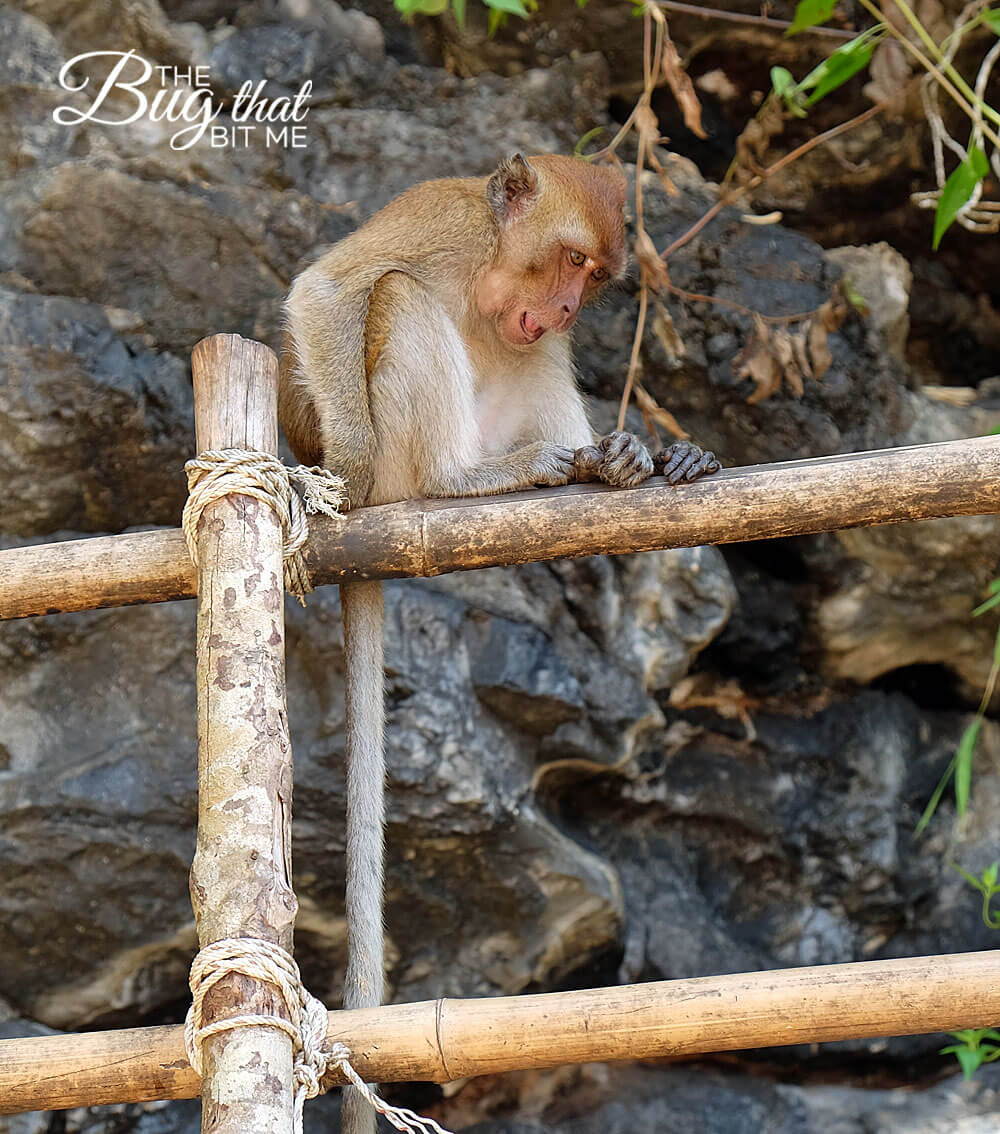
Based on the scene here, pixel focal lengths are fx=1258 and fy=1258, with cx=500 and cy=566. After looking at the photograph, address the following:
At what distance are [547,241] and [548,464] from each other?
22.6 inches

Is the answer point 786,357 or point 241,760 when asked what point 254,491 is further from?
point 786,357

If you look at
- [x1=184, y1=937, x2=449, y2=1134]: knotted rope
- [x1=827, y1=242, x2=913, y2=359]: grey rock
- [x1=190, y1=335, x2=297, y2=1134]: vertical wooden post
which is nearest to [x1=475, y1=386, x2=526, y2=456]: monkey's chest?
[x1=190, y1=335, x2=297, y2=1134]: vertical wooden post

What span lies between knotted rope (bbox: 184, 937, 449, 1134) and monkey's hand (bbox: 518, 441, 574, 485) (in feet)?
4.36

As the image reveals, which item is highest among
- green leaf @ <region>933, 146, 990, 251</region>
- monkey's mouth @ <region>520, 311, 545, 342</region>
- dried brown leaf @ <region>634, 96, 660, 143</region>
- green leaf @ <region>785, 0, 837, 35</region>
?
green leaf @ <region>785, 0, 837, 35</region>

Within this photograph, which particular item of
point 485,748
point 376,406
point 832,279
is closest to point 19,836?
point 485,748

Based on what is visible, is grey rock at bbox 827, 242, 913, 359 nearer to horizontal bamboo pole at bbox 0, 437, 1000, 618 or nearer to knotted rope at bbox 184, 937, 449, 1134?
horizontal bamboo pole at bbox 0, 437, 1000, 618

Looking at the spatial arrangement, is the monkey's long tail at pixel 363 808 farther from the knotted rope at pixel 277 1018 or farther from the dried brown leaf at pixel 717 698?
the dried brown leaf at pixel 717 698

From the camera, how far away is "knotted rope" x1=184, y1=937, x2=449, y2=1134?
1.87m

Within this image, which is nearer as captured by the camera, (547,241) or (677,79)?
(547,241)

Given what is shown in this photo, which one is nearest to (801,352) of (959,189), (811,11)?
(959,189)

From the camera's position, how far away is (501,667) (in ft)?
12.2

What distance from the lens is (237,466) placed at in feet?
7.43

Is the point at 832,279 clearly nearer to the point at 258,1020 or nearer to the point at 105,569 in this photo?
the point at 105,569

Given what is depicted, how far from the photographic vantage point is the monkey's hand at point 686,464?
7.75ft
